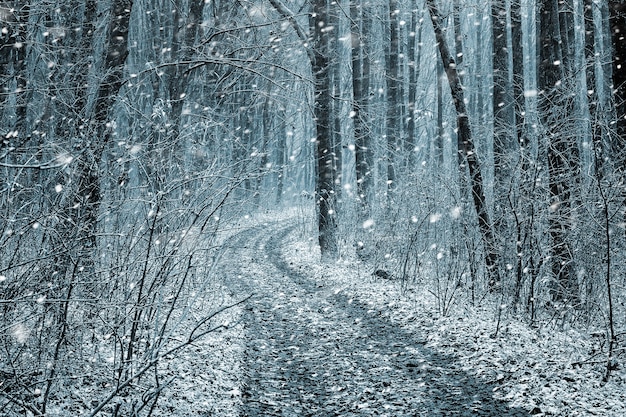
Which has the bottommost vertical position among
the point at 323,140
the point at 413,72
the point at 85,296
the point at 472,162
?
the point at 85,296

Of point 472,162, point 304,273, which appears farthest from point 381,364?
point 304,273

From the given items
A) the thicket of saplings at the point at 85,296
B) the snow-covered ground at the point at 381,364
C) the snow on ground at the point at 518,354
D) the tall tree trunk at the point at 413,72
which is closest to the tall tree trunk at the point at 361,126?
the tall tree trunk at the point at 413,72

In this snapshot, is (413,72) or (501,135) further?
(413,72)

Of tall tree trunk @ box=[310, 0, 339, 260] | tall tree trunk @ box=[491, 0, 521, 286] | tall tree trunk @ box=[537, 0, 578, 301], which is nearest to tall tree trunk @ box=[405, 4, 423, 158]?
tall tree trunk @ box=[310, 0, 339, 260]

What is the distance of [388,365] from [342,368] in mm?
602

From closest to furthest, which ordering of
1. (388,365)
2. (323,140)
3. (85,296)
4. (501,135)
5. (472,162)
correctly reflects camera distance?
(85,296) → (388,365) → (472,162) → (501,135) → (323,140)

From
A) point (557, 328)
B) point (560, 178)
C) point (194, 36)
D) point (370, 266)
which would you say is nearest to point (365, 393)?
point (557, 328)

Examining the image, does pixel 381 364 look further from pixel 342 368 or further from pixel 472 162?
pixel 472 162

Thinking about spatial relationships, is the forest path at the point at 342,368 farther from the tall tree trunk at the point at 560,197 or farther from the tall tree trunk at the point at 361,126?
the tall tree trunk at the point at 361,126

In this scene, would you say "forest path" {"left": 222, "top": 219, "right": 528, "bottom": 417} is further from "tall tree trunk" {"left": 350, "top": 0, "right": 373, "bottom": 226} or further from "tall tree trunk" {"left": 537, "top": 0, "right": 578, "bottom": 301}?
"tall tree trunk" {"left": 350, "top": 0, "right": 373, "bottom": 226}

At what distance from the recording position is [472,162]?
986 centimetres

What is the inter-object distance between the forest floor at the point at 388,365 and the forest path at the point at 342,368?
1 cm

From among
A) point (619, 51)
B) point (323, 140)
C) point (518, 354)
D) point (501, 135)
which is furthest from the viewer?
point (323, 140)

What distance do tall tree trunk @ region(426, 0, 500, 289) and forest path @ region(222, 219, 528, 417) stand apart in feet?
6.56
